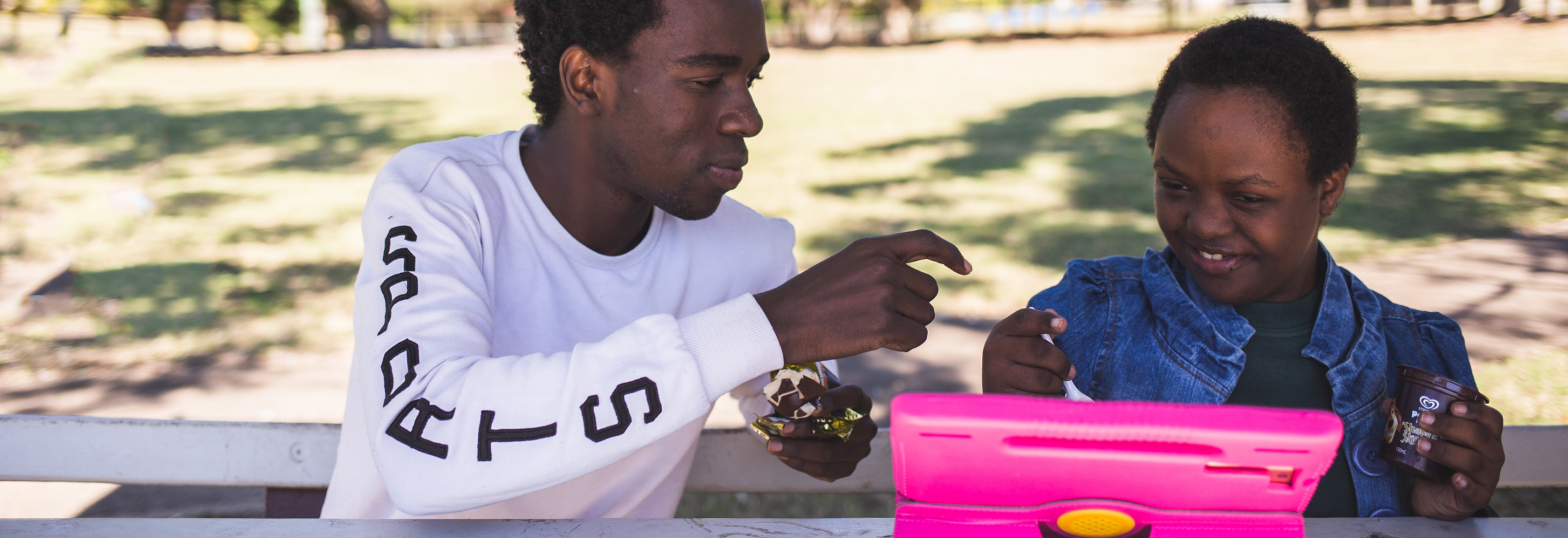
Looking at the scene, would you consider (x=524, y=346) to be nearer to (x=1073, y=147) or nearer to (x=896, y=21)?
(x=1073, y=147)

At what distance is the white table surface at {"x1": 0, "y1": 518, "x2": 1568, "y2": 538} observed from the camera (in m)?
1.44

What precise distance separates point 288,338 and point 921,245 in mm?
4565

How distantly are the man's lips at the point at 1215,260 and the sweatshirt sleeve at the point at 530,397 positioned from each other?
3.06 feet

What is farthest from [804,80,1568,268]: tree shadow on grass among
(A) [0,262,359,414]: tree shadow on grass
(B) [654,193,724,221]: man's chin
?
(B) [654,193,724,221]: man's chin

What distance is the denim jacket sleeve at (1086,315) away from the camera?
2.01m

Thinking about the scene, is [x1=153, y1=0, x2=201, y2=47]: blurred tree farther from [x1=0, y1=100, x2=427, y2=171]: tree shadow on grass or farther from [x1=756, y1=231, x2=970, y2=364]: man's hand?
[x1=756, y1=231, x2=970, y2=364]: man's hand

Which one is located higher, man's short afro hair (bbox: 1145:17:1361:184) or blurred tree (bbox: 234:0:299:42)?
blurred tree (bbox: 234:0:299:42)

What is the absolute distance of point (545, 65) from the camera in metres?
2.18

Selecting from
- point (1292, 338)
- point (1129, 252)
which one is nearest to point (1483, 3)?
point (1129, 252)

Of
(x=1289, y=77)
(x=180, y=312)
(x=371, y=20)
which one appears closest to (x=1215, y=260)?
(x=1289, y=77)

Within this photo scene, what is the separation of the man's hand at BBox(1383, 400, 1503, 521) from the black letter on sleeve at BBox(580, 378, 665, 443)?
→ 1194 millimetres

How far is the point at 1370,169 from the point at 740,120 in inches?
326

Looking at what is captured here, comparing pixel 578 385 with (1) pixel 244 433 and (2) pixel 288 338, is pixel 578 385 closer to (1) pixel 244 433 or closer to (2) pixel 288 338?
(1) pixel 244 433

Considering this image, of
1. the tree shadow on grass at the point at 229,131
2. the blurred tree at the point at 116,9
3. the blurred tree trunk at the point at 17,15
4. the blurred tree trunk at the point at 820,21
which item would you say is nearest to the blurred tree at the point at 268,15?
the blurred tree at the point at 116,9
